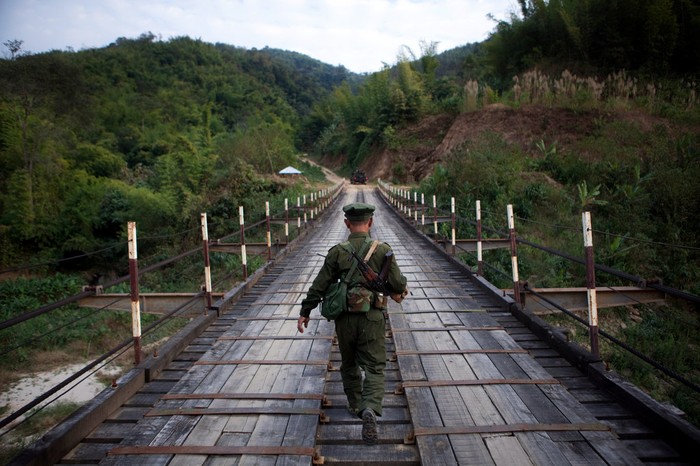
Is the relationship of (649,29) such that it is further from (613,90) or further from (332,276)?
(332,276)

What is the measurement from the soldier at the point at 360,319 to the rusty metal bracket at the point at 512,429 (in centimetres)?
34

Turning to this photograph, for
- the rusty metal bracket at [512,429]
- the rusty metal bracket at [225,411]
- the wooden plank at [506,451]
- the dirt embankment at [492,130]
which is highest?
the dirt embankment at [492,130]

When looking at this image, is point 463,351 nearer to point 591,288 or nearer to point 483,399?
point 483,399

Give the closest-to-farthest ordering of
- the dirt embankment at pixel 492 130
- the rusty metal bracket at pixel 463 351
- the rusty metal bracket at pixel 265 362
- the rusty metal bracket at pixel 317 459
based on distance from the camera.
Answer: the rusty metal bracket at pixel 317 459 → the rusty metal bracket at pixel 265 362 → the rusty metal bracket at pixel 463 351 → the dirt embankment at pixel 492 130

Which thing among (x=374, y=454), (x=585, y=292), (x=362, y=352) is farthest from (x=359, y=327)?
(x=585, y=292)

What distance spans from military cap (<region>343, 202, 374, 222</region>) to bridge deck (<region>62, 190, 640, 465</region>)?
1264mm

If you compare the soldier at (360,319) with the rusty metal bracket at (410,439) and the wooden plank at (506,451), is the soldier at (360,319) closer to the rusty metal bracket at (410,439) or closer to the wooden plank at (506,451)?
the rusty metal bracket at (410,439)

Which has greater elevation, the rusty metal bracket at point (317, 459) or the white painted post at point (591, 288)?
the white painted post at point (591, 288)

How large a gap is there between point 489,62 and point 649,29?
39.0 ft

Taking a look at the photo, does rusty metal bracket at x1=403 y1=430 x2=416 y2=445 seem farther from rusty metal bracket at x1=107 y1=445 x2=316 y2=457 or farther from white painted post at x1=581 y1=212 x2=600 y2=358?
white painted post at x1=581 y1=212 x2=600 y2=358

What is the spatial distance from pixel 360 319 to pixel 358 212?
2.35 ft

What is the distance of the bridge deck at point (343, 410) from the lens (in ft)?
8.21

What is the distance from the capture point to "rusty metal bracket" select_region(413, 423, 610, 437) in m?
Answer: 2.64

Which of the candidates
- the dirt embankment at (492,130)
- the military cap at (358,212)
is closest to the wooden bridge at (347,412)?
the military cap at (358,212)
